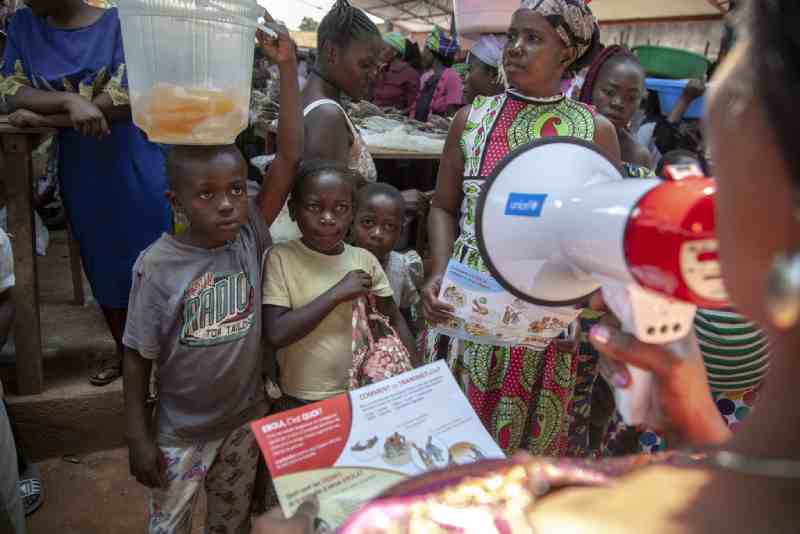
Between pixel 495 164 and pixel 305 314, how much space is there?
27.8 inches

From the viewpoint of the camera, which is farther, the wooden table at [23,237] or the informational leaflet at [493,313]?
the wooden table at [23,237]

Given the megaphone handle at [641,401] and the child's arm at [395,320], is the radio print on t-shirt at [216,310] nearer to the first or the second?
the child's arm at [395,320]

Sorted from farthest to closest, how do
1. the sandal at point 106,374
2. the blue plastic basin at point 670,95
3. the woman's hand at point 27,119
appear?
the blue plastic basin at point 670,95 → the sandal at point 106,374 → the woman's hand at point 27,119

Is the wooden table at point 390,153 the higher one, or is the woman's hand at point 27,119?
the woman's hand at point 27,119

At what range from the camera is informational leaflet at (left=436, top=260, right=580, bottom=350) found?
5.28 ft

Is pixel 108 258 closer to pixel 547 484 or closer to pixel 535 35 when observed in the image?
pixel 535 35

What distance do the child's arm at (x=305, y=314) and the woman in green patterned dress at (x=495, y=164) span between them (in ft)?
0.76

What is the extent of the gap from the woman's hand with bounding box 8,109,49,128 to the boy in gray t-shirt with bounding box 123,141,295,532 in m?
0.81

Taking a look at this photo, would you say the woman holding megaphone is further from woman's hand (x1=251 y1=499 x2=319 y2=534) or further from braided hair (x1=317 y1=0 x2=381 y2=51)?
braided hair (x1=317 y1=0 x2=381 y2=51)

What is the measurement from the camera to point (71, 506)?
93.2 inches

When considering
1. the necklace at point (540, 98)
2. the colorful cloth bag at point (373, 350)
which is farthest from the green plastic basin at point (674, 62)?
the colorful cloth bag at point (373, 350)

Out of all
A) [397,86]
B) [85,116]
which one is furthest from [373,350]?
[397,86]

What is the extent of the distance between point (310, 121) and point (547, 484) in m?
1.73

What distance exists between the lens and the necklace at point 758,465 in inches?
20.9
